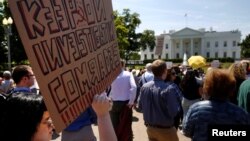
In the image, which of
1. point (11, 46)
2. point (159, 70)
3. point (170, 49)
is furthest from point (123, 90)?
point (170, 49)

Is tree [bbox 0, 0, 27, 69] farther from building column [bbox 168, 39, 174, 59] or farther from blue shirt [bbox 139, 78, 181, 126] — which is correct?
building column [bbox 168, 39, 174, 59]

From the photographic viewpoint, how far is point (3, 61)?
2048 inches

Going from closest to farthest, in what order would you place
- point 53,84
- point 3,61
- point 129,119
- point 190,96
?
point 53,84
point 129,119
point 190,96
point 3,61

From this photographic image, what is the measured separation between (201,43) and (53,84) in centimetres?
13702

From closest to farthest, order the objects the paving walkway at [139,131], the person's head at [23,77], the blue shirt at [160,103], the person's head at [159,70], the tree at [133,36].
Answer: the person's head at [23,77]
the blue shirt at [160,103]
the person's head at [159,70]
the paving walkway at [139,131]
the tree at [133,36]

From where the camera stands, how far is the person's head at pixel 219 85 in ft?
12.3

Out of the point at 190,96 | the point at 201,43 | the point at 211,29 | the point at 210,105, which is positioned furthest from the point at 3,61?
the point at 211,29

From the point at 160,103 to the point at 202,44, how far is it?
13318 centimetres

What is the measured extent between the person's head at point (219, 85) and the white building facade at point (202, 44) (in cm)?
13075

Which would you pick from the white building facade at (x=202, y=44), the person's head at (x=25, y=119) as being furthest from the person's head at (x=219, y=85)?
the white building facade at (x=202, y=44)

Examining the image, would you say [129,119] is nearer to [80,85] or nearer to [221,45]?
[80,85]

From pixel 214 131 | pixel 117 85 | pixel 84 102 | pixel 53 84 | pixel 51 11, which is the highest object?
pixel 51 11

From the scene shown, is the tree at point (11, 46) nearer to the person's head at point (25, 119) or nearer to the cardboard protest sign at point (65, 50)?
the cardboard protest sign at point (65, 50)

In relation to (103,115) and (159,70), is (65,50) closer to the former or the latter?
(103,115)
